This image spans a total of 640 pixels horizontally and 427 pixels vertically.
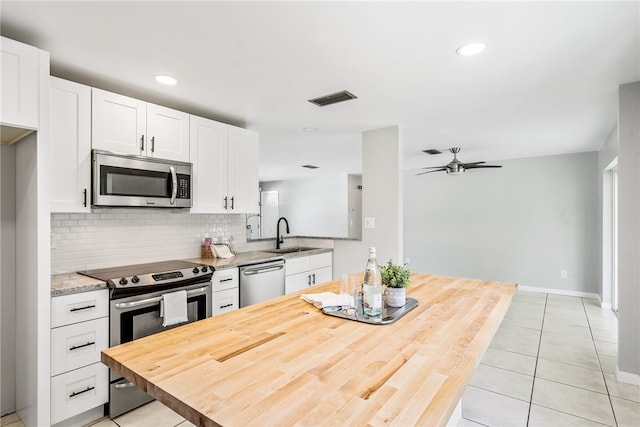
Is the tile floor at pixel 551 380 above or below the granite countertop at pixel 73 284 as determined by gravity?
below

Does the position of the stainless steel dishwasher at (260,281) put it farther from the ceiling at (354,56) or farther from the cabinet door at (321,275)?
the ceiling at (354,56)

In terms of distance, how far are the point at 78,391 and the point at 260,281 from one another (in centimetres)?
157

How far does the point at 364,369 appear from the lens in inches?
39.8

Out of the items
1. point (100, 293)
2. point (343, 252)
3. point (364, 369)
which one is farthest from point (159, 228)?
point (364, 369)

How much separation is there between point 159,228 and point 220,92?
139cm

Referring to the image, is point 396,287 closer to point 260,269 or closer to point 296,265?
point 260,269

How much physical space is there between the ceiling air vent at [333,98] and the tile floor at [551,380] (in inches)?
98.3

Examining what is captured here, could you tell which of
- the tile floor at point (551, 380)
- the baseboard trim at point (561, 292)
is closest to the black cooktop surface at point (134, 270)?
the tile floor at point (551, 380)

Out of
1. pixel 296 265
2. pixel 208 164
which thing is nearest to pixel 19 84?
pixel 208 164

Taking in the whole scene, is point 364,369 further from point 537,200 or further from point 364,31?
point 537,200

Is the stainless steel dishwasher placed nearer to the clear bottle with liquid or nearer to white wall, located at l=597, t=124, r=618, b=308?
the clear bottle with liquid

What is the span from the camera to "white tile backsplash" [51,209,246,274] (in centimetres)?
256

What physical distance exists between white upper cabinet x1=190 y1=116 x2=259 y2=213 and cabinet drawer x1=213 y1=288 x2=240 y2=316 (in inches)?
31.8

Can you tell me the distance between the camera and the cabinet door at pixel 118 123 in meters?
2.45
